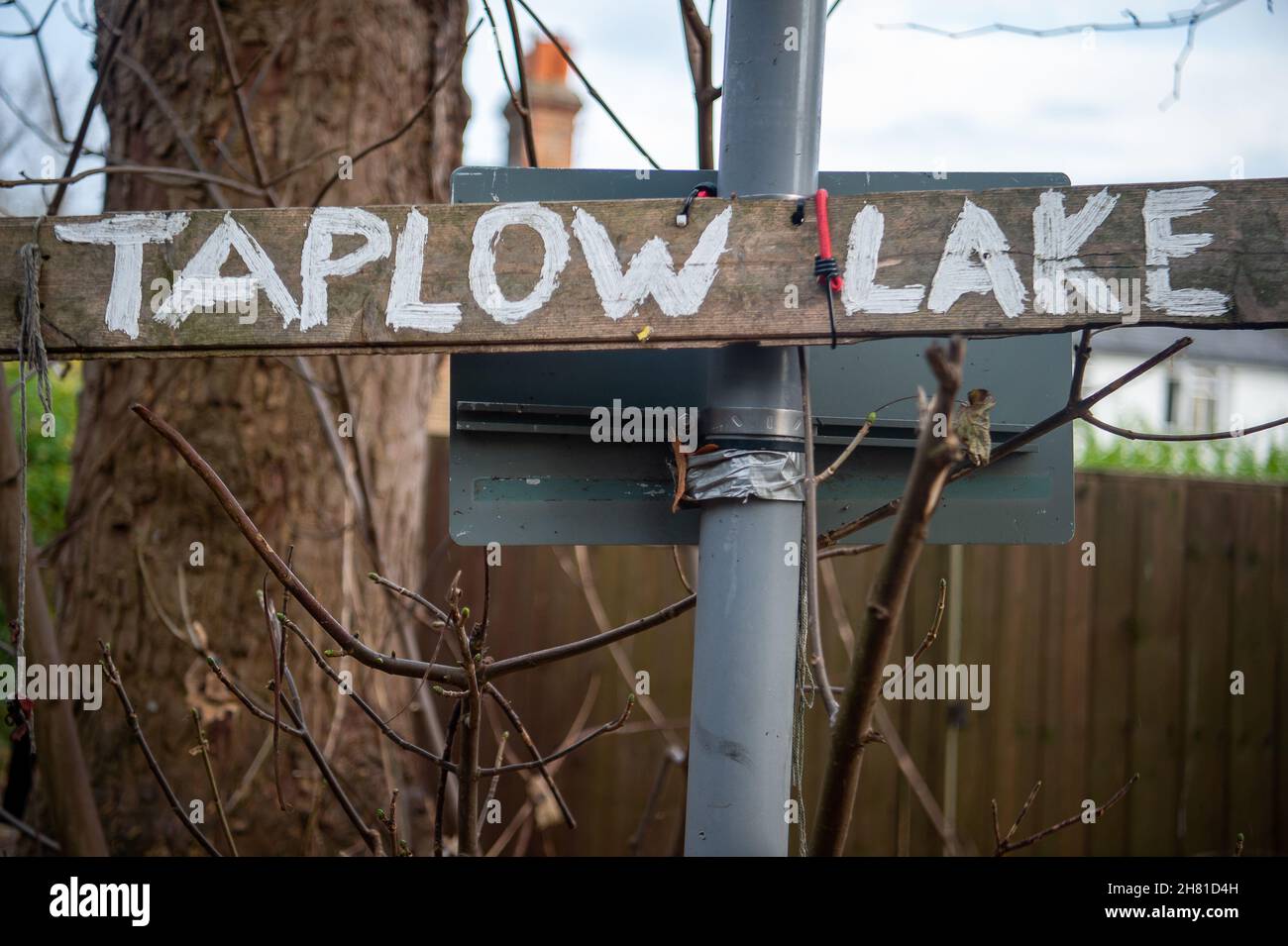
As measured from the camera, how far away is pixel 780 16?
1283 millimetres

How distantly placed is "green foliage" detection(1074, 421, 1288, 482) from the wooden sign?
8.44 meters

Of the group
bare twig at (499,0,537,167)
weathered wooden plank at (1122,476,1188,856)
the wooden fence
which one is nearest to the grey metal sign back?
bare twig at (499,0,537,167)

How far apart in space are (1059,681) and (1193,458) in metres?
5.74

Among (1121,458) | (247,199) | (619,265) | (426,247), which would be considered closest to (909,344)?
(619,265)

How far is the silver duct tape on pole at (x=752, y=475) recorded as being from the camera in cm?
125

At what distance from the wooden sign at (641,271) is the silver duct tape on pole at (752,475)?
0.14 m

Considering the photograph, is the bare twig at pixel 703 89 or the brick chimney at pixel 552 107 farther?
the brick chimney at pixel 552 107

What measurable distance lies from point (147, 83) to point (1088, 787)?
459 centimetres

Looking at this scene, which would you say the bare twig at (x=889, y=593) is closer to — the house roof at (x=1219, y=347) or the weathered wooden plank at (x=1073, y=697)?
the weathered wooden plank at (x=1073, y=697)

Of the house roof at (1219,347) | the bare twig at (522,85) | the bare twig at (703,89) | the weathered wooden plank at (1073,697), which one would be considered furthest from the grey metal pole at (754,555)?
the house roof at (1219,347)

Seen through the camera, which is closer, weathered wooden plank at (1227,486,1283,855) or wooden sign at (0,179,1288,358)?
wooden sign at (0,179,1288,358)

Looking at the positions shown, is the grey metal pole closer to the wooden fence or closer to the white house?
the wooden fence

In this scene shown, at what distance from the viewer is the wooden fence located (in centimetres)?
461
